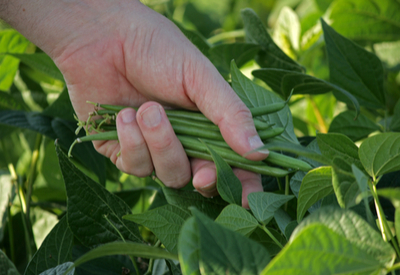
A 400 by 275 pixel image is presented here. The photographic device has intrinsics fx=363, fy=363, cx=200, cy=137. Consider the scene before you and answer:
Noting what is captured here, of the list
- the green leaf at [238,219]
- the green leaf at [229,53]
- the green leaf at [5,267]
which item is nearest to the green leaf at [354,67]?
the green leaf at [229,53]

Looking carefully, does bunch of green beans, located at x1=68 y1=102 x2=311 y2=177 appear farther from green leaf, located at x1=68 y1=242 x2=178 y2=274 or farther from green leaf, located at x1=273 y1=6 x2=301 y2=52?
green leaf, located at x1=273 y1=6 x2=301 y2=52

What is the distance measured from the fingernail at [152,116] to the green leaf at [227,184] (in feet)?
0.42

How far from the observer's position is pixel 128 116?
58 centimetres

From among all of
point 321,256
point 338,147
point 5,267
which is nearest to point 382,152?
point 338,147

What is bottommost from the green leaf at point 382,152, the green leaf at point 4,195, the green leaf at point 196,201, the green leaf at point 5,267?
the green leaf at point 4,195

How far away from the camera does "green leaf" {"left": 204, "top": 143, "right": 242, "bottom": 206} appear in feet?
1.48

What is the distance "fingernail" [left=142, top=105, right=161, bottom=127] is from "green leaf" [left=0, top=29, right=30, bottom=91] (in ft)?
1.61

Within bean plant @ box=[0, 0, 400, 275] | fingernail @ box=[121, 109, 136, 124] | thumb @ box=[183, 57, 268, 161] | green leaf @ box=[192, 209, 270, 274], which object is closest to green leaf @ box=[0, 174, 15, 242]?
bean plant @ box=[0, 0, 400, 275]

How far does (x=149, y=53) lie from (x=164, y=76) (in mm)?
50

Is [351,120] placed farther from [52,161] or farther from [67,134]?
[52,161]

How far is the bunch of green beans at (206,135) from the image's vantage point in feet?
1.75

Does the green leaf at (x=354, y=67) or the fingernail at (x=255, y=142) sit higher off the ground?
the green leaf at (x=354, y=67)

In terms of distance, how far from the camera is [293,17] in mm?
1021

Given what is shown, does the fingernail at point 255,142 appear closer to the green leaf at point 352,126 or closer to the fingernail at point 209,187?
the fingernail at point 209,187
